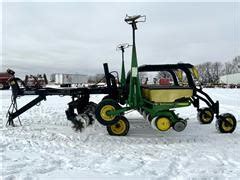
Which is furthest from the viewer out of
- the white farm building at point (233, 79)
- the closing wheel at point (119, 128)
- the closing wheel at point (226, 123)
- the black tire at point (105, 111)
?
the white farm building at point (233, 79)

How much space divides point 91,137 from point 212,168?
3.07 m

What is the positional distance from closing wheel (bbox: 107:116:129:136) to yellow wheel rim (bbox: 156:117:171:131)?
0.83 metres

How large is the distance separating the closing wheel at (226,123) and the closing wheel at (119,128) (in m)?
2.42

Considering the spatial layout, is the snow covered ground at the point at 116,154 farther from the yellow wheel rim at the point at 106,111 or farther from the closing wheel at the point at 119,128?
the yellow wheel rim at the point at 106,111

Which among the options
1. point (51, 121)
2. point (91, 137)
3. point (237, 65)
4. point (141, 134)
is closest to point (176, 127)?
point (141, 134)

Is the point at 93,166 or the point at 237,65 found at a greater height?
the point at 237,65

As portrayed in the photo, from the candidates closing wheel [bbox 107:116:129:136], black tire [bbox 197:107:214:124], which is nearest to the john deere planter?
closing wheel [bbox 107:116:129:136]

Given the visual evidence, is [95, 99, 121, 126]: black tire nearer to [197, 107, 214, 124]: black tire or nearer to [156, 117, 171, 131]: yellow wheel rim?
[156, 117, 171, 131]: yellow wheel rim

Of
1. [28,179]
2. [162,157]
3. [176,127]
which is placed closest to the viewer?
[28,179]

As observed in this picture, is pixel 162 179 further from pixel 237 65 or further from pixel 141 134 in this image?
pixel 237 65

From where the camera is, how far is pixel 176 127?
21.3 ft

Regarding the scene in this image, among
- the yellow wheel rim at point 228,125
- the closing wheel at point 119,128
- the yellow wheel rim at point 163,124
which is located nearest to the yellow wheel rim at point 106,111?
the closing wheel at point 119,128

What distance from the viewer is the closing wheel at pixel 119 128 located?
686 centimetres

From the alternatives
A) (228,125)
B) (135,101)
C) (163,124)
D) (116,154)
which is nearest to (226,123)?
(228,125)
